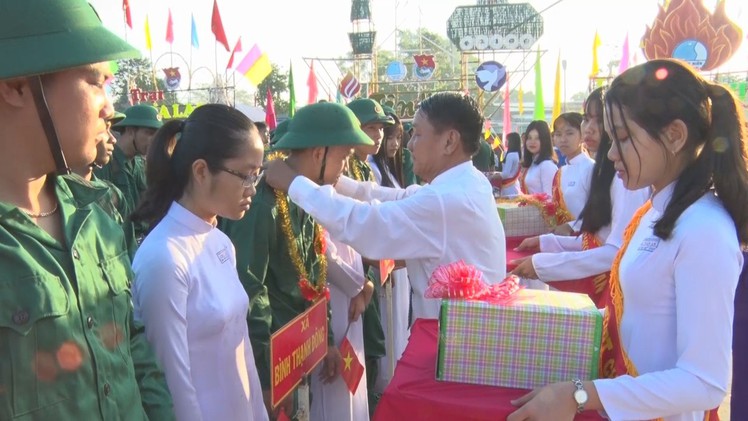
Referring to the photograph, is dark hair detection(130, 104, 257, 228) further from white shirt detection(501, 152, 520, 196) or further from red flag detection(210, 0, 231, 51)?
red flag detection(210, 0, 231, 51)

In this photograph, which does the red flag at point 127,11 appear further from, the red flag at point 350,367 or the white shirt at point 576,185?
the red flag at point 350,367

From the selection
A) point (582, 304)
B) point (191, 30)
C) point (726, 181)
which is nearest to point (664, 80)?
point (726, 181)

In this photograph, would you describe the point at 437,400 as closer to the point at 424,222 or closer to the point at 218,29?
the point at 424,222

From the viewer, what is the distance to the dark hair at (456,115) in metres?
2.54

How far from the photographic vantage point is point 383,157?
5.70m

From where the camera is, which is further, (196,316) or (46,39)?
(196,316)

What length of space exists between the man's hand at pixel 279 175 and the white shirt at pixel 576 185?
222 centimetres

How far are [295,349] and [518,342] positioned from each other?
34.1 inches

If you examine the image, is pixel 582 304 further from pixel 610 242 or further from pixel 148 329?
pixel 610 242

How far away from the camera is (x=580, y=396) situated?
141 cm

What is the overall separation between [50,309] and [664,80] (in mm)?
1558

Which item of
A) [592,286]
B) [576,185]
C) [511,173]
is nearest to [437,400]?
[592,286]

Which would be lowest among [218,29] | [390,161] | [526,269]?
[526,269]

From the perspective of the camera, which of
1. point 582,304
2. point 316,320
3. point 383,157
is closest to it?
point 582,304
